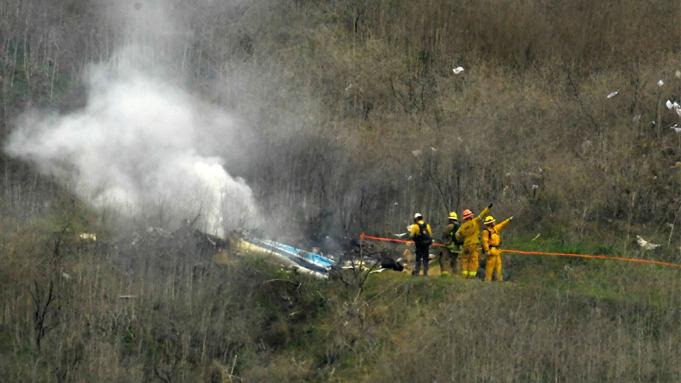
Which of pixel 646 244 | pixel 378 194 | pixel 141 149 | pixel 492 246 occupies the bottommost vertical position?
pixel 492 246

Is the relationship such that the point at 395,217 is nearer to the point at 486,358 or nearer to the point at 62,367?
the point at 486,358

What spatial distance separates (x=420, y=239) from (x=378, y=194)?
13.6 feet

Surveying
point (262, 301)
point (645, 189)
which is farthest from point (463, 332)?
point (645, 189)

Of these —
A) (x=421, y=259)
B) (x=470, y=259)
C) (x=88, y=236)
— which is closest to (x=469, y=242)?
(x=470, y=259)

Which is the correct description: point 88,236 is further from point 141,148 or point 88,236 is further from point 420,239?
point 420,239

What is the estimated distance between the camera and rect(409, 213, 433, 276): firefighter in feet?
86.0

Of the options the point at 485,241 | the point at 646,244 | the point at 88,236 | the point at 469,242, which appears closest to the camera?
the point at 485,241

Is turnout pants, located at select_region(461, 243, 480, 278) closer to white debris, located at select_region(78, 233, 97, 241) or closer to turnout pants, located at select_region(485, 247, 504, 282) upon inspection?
turnout pants, located at select_region(485, 247, 504, 282)

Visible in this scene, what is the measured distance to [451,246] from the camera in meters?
26.6

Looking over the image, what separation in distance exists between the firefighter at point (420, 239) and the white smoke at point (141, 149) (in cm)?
357

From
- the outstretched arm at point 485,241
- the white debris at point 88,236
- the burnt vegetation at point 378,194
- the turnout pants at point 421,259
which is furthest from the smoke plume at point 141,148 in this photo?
the outstretched arm at point 485,241

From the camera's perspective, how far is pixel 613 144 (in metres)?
31.1

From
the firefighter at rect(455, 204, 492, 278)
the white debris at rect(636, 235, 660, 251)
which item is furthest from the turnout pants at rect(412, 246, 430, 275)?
the white debris at rect(636, 235, 660, 251)

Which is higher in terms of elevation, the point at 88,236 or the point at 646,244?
the point at 646,244
